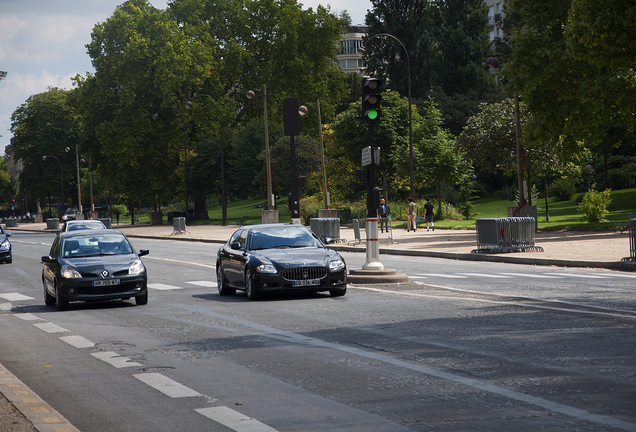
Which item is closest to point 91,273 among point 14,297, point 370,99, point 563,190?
point 14,297

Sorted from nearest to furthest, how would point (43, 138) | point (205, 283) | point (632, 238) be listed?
1. point (205, 283)
2. point (632, 238)
3. point (43, 138)

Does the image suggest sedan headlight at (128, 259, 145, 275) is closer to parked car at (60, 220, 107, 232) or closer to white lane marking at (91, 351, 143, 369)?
white lane marking at (91, 351, 143, 369)

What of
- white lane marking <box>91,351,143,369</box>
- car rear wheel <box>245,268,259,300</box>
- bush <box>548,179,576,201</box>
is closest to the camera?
white lane marking <box>91,351,143,369</box>

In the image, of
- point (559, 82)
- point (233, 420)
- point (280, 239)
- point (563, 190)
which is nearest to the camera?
point (233, 420)

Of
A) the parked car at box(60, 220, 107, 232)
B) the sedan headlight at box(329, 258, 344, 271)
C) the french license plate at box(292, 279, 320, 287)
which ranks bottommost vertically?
the french license plate at box(292, 279, 320, 287)

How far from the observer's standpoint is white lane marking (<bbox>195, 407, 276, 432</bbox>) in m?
5.49

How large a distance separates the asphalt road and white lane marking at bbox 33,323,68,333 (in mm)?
44

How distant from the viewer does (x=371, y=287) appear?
16219mm

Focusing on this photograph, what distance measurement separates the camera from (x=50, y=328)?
459 inches

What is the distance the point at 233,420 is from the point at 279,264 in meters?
8.45

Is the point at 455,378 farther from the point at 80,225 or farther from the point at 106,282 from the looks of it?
the point at 80,225

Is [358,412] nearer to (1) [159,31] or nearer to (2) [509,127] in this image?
(2) [509,127]

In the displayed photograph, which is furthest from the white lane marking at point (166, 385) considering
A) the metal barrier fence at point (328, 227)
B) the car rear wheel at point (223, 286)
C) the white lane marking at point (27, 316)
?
the metal barrier fence at point (328, 227)

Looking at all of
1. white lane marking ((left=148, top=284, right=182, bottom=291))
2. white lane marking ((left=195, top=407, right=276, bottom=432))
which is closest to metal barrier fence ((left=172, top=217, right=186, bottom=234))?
white lane marking ((left=148, top=284, right=182, bottom=291))
